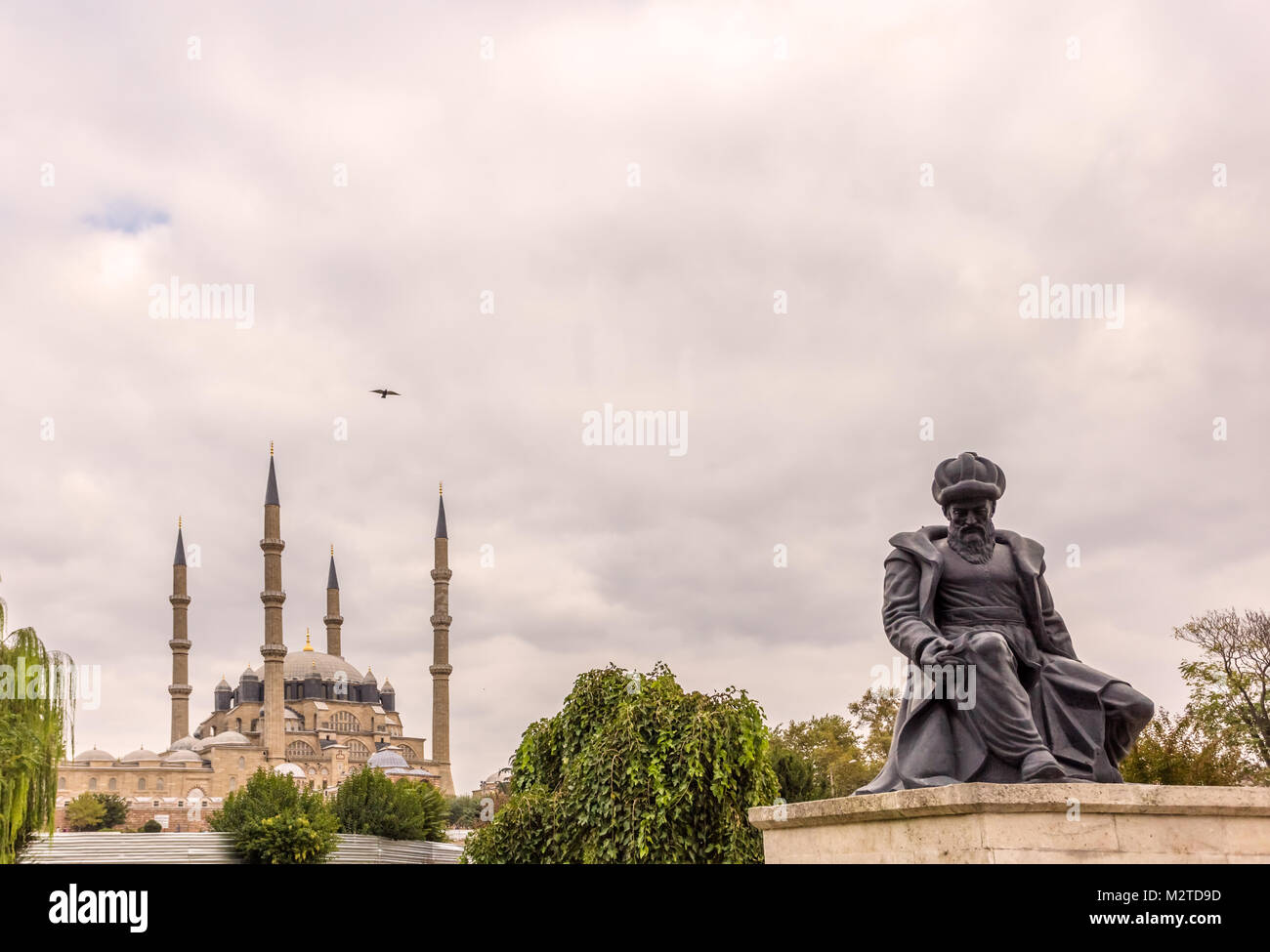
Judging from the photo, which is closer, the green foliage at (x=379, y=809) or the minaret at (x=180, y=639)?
the green foliage at (x=379, y=809)

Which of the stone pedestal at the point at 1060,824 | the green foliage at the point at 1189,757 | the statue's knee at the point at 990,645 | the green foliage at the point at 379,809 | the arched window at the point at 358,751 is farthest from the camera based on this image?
the arched window at the point at 358,751

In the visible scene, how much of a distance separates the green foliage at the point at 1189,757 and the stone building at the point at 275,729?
155 ft

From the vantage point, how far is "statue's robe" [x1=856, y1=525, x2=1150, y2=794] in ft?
18.2

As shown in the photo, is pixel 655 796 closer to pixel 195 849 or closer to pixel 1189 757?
pixel 1189 757

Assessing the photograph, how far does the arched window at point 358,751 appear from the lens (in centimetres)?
8006

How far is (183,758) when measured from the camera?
73625 millimetres

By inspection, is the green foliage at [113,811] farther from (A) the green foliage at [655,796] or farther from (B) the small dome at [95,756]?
(A) the green foliage at [655,796]

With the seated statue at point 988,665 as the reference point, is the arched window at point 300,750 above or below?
below

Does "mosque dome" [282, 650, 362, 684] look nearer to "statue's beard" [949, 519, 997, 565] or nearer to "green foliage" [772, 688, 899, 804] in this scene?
"green foliage" [772, 688, 899, 804]

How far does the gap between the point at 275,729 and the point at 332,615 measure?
16.0 meters

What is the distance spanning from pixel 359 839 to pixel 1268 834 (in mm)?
41564
